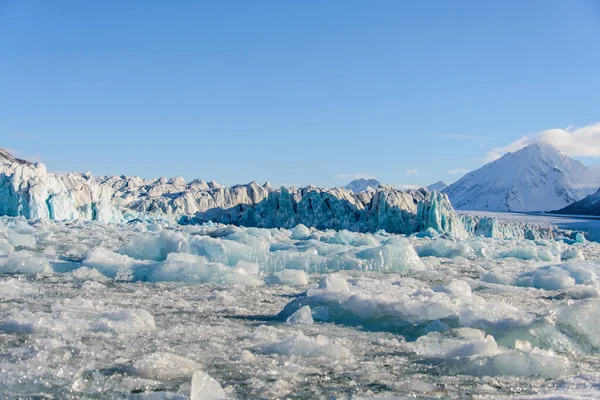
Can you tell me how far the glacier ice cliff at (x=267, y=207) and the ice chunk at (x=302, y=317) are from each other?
62.7ft

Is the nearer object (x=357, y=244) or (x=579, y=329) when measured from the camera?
(x=579, y=329)

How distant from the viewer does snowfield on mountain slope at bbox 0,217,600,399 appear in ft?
10.2

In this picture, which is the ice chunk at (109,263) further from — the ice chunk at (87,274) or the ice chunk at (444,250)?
the ice chunk at (444,250)

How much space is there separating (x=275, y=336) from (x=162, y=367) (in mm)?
1126

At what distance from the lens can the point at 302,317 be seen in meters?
4.89

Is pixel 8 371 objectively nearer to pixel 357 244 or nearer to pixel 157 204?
pixel 357 244

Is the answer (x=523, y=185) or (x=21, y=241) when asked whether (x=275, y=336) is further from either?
(x=523, y=185)

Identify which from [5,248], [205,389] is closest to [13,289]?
[205,389]

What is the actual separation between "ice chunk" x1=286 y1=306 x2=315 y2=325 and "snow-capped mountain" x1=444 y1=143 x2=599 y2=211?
488 ft

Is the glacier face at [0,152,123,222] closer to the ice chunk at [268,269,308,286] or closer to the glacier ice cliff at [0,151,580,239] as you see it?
the glacier ice cliff at [0,151,580,239]

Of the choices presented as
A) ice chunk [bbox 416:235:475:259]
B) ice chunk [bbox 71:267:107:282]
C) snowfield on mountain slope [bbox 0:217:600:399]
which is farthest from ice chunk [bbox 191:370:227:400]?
ice chunk [bbox 416:235:475:259]

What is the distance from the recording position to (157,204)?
39781 mm

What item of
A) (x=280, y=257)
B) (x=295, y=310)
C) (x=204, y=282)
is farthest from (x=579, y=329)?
(x=280, y=257)

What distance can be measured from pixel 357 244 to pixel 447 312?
28.5 ft
